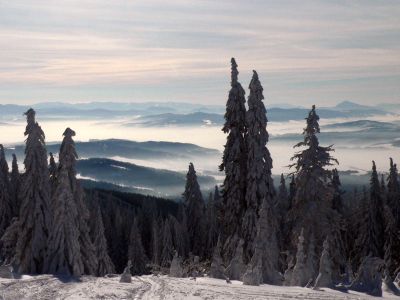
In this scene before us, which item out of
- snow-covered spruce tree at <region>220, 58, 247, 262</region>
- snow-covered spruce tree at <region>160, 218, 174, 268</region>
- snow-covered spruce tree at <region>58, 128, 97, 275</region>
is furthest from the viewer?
snow-covered spruce tree at <region>160, 218, 174, 268</region>

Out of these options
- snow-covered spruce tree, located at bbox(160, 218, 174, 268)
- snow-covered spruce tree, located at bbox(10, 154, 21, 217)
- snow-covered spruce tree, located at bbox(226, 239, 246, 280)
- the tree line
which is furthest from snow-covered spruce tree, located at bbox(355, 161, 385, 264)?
snow-covered spruce tree, located at bbox(10, 154, 21, 217)

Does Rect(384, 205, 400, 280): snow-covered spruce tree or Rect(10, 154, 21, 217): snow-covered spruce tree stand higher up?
Rect(10, 154, 21, 217): snow-covered spruce tree

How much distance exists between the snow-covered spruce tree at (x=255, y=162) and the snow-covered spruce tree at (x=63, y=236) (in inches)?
420

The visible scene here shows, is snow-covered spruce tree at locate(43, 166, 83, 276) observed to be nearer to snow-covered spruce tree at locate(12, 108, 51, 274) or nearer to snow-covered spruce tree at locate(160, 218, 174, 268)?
snow-covered spruce tree at locate(12, 108, 51, 274)

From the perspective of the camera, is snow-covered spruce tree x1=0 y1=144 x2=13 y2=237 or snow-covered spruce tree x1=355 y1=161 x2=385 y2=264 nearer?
snow-covered spruce tree x1=0 y1=144 x2=13 y2=237

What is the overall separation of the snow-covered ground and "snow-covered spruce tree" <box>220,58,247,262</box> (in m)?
12.0

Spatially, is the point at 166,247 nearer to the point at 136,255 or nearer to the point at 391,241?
the point at 136,255

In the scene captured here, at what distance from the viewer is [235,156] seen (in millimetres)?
31641

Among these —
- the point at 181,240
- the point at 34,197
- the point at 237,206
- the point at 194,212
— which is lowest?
the point at 181,240

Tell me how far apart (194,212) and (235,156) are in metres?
34.5

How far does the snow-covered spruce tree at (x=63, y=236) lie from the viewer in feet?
87.6

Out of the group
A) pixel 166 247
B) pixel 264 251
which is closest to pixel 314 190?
pixel 264 251

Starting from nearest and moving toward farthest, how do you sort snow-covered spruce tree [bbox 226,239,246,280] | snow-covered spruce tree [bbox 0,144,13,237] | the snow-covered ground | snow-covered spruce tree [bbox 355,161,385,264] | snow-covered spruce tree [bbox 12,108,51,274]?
1. the snow-covered ground
2. snow-covered spruce tree [bbox 226,239,246,280]
3. snow-covered spruce tree [bbox 12,108,51,274]
4. snow-covered spruce tree [bbox 0,144,13,237]
5. snow-covered spruce tree [bbox 355,161,385,264]

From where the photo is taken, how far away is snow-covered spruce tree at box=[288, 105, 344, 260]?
Result: 28719mm
